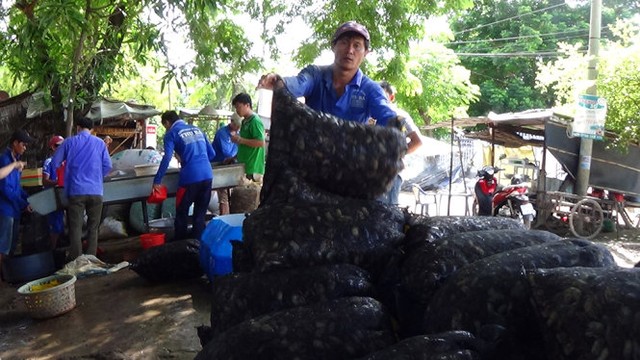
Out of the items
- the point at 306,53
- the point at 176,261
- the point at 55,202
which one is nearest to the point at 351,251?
the point at 176,261

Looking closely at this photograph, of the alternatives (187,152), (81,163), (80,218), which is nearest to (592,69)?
(187,152)

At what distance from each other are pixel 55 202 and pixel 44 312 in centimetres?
205

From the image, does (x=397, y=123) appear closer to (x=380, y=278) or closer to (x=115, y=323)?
(x=380, y=278)

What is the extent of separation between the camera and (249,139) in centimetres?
682

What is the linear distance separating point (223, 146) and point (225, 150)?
0.07 metres

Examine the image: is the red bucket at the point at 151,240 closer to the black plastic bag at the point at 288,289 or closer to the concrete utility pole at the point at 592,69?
the black plastic bag at the point at 288,289

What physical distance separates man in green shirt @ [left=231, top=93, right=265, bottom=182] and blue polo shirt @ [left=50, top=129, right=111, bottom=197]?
5.71 ft

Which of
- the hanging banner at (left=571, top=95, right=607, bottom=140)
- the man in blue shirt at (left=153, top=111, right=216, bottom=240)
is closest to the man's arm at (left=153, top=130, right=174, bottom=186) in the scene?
the man in blue shirt at (left=153, top=111, right=216, bottom=240)

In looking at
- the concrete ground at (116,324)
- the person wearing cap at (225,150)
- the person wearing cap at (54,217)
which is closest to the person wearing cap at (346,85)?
the concrete ground at (116,324)

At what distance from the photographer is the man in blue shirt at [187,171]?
5938 mm

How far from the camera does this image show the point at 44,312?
14.2 feet

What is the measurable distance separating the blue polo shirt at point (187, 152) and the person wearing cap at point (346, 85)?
3.26 meters

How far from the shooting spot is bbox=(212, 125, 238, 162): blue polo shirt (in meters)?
7.71

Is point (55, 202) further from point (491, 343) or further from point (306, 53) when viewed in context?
point (491, 343)
